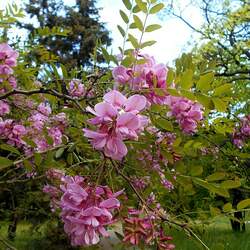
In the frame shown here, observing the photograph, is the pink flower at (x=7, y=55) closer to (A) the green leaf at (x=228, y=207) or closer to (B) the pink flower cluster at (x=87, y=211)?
(B) the pink flower cluster at (x=87, y=211)

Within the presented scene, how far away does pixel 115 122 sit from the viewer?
3.57ft

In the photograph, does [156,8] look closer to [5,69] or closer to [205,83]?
[205,83]

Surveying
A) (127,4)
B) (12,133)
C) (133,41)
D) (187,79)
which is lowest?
(12,133)

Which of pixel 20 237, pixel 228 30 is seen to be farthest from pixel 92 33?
pixel 20 237

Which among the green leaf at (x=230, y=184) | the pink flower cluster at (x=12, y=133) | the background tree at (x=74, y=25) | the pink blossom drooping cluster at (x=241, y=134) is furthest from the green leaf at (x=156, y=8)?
the background tree at (x=74, y=25)

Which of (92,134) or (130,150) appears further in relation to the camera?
(130,150)

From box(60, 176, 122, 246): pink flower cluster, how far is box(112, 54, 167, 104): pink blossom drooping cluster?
0.31m

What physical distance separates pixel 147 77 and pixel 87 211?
431 mm

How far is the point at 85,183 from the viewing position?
3.96ft

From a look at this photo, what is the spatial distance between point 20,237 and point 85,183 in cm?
746

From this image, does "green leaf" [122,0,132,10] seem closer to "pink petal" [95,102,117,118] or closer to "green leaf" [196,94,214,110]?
"green leaf" [196,94,214,110]

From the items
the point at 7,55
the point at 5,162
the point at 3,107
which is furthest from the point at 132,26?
the point at 3,107

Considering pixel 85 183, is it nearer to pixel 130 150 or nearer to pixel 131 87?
pixel 131 87

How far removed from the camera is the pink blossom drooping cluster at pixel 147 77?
4.36ft
